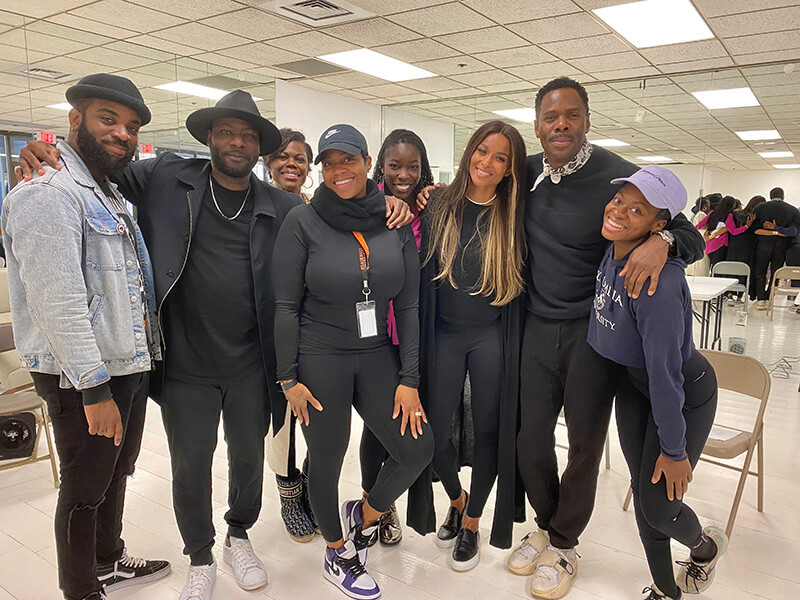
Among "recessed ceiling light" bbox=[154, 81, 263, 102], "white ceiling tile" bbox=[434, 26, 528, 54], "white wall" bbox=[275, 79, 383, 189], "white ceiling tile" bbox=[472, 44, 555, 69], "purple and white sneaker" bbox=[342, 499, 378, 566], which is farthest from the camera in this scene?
"white wall" bbox=[275, 79, 383, 189]

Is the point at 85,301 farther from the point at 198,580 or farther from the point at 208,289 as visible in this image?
the point at 198,580

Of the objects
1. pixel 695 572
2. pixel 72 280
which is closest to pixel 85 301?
pixel 72 280

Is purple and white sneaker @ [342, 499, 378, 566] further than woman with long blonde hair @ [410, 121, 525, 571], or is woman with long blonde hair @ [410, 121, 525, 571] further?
purple and white sneaker @ [342, 499, 378, 566]

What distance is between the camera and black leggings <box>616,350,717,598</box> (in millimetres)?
1887

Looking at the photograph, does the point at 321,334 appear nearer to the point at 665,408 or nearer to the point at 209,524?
the point at 209,524

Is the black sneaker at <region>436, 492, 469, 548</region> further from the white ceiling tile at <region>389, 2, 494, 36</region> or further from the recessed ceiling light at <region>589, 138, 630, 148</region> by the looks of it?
the recessed ceiling light at <region>589, 138, 630, 148</region>

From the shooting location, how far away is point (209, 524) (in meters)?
2.16

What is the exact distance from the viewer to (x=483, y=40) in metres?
5.11

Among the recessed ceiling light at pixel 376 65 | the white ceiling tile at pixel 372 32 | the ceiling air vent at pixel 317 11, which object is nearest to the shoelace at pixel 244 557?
the ceiling air vent at pixel 317 11

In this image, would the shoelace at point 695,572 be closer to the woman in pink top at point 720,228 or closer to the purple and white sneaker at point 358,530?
the purple and white sneaker at point 358,530

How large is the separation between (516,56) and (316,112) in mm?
3103

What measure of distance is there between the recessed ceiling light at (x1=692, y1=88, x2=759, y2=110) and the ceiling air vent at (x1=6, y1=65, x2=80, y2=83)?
23.5 feet

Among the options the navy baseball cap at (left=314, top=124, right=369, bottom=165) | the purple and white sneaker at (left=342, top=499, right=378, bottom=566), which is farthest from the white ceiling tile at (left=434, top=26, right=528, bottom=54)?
the purple and white sneaker at (left=342, top=499, right=378, bottom=566)

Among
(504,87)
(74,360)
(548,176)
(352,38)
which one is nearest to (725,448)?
(548,176)
